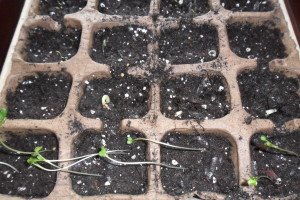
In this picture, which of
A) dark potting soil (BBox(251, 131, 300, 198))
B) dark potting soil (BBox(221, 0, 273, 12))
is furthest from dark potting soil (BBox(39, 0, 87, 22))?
dark potting soil (BBox(251, 131, 300, 198))

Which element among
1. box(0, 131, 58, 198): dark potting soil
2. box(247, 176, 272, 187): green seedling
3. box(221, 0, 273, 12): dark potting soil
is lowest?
box(0, 131, 58, 198): dark potting soil

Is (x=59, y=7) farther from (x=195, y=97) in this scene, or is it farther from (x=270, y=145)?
(x=270, y=145)

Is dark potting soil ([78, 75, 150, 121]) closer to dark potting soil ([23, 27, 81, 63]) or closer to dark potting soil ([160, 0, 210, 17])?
dark potting soil ([23, 27, 81, 63])

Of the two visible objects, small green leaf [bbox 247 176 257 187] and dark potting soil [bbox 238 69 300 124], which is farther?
dark potting soil [bbox 238 69 300 124]

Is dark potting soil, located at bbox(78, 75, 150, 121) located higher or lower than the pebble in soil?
lower

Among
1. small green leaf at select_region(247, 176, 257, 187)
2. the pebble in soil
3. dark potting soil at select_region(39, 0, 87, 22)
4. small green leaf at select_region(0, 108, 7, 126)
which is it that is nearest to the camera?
small green leaf at select_region(247, 176, 257, 187)

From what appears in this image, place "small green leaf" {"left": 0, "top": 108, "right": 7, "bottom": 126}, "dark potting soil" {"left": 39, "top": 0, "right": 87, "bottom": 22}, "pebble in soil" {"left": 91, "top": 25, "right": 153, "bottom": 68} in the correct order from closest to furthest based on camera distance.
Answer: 1. "small green leaf" {"left": 0, "top": 108, "right": 7, "bottom": 126}
2. "pebble in soil" {"left": 91, "top": 25, "right": 153, "bottom": 68}
3. "dark potting soil" {"left": 39, "top": 0, "right": 87, "bottom": 22}
